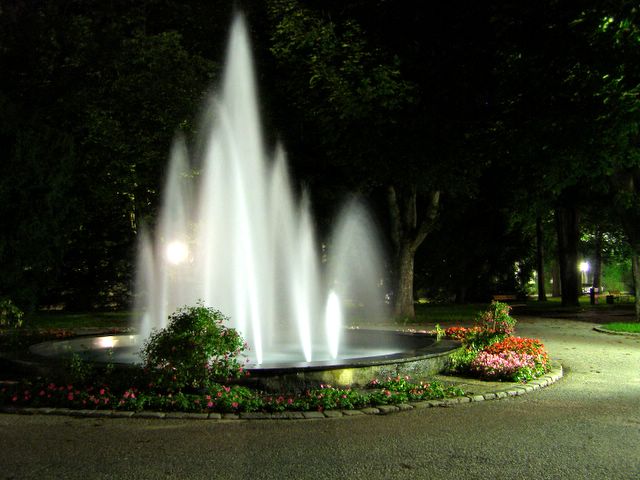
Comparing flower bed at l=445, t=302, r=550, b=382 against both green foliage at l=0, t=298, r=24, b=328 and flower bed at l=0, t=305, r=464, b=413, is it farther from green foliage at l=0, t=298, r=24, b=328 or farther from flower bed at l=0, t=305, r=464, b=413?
green foliage at l=0, t=298, r=24, b=328

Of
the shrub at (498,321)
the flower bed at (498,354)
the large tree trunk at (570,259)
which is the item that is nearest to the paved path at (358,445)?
the flower bed at (498,354)

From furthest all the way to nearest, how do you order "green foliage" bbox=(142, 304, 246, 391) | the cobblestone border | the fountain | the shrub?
the fountain
the shrub
"green foliage" bbox=(142, 304, 246, 391)
the cobblestone border

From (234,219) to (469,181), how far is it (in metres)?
12.6

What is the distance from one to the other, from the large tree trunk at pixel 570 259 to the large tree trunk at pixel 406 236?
12197mm

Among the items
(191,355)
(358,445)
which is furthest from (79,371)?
(358,445)

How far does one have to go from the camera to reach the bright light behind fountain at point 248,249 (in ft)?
57.8

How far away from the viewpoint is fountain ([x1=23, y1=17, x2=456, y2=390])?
45.6ft

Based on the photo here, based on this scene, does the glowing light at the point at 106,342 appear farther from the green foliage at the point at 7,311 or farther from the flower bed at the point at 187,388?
the flower bed at the point at 187,388

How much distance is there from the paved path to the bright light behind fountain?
5.13m

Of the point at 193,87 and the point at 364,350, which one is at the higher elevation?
the point at 193,87

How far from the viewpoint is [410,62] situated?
73.4 ft

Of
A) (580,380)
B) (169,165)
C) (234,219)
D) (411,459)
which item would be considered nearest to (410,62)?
(234,219)

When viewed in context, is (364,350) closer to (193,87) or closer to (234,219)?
(234,219)

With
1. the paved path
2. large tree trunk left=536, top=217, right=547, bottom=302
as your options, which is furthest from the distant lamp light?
the paved path
